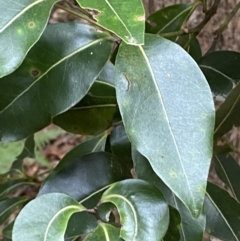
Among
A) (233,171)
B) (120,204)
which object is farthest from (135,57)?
(233,171)

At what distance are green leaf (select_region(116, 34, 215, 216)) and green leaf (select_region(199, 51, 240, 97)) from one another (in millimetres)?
243

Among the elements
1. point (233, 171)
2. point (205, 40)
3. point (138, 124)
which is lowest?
point (233, 171)

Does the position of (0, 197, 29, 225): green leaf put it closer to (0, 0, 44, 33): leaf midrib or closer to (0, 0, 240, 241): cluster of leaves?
(0, 0, 240, 241): cluster of leaves

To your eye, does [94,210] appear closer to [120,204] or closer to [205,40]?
[120,204]

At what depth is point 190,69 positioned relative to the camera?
20.9 inches

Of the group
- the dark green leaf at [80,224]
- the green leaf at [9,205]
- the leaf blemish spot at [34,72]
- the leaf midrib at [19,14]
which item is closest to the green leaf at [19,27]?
the leaf midrib at [19,14]

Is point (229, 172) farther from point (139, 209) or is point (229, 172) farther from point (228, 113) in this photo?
point (139, 209)

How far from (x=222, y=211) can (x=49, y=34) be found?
0.37 metres

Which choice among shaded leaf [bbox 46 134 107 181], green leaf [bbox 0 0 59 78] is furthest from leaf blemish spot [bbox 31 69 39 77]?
shaded leaf [bbox 46 134 107 181]

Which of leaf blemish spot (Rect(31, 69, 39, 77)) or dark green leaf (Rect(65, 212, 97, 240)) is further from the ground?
leaf blemish spot (Rect(31, 69, 39, 77))

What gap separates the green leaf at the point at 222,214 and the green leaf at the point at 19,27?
1.24 ft

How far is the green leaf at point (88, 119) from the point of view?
2.42 feet

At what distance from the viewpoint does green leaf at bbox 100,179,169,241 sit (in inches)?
19.9

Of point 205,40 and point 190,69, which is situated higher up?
point 190,69
